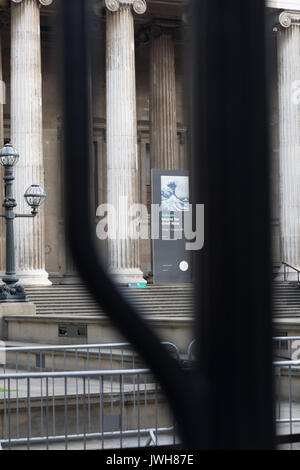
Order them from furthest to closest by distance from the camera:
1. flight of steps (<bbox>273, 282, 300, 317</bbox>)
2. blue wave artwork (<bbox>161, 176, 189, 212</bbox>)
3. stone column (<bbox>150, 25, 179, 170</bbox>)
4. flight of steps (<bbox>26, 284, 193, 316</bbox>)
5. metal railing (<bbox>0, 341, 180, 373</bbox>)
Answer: stone column (<bbox>150, 25, 179, 170</bbox>), blue wave artwork (<bbox>161, 176, 189, 212</bbox>), flight of steps (<bbox>26, 284, 193, 316</bbox>), flight of steps (<bbox>273, 282, 300, 317</bbox>), metal railing (<bbox>0, 341, 180, 373</bbox>)

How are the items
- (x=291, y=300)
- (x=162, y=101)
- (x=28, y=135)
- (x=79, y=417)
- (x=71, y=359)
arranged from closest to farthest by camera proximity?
(x=79, y=417)
(x=71, y=359)
(x=291, y=300)
(x=28, y=135)
(x=162, y=101)

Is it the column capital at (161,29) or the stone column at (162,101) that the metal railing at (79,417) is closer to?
the stone column at (162,101)

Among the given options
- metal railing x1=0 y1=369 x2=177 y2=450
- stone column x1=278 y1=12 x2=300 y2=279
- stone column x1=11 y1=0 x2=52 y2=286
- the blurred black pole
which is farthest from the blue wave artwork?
the blurred black pole

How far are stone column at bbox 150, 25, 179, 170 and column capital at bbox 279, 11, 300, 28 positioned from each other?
200 inches

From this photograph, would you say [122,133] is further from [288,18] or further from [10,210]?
[10,210]

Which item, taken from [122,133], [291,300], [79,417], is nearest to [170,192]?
[122,133]

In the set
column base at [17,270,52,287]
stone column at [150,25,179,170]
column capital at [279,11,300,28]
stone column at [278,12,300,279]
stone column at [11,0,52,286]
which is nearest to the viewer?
column base at [17,270,52,287]

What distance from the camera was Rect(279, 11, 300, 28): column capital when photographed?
3866cm

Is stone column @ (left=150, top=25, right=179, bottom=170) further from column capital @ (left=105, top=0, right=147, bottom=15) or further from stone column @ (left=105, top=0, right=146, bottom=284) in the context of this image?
stone column @ (left=105, top=0, right=146, bottom=284)

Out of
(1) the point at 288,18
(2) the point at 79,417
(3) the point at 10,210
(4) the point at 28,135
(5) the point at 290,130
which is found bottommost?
(2) the point at 79,417

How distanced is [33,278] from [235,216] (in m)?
33.6

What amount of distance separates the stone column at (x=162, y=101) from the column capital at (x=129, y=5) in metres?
2.64

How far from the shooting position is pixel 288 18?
38781 mm
